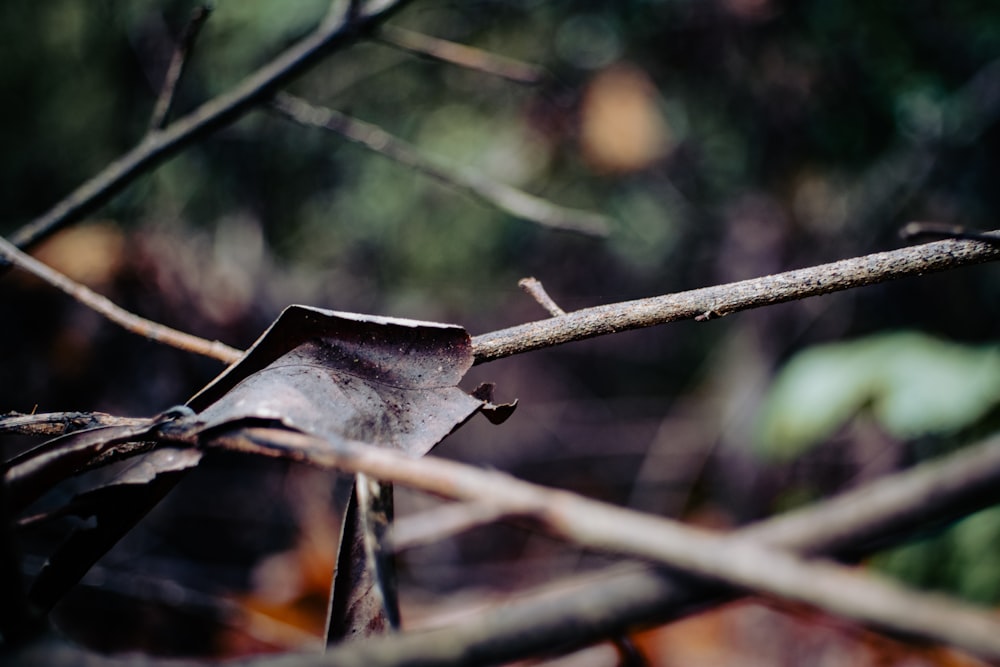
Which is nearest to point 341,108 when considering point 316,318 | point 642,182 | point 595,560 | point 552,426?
point 642,182

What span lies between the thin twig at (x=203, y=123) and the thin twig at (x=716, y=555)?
2.09ft

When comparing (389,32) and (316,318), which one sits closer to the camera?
(316,318)

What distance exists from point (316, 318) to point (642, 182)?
2066 mm

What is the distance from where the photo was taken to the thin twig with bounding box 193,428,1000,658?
0.19 metres

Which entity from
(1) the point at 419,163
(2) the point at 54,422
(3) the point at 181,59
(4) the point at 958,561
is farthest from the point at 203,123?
(4) the point at 958,561

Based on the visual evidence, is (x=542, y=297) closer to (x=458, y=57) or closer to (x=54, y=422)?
(x=54, y=422)

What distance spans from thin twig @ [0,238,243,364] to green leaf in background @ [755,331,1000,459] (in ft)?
4.15

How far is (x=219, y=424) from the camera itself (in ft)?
1.11

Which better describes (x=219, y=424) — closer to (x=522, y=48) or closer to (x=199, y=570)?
(x=199, y=570)

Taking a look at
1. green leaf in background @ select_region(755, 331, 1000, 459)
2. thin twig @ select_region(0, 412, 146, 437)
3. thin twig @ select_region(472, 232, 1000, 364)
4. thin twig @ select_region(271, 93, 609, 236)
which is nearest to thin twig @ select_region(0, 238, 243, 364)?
thin twig @ select_region(0, 412, 146, 437)

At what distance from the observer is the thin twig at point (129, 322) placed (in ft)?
1.56

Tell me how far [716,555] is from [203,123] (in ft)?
2.53

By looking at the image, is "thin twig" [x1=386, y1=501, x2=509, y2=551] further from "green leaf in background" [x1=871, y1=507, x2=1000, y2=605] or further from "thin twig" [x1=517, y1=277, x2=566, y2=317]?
"green leaf in background" [x1=871, y1=507, x2=1000, y2=605]

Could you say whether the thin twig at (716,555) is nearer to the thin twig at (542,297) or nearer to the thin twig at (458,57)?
the thin twig at (542,297)
